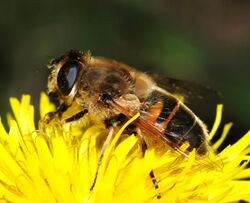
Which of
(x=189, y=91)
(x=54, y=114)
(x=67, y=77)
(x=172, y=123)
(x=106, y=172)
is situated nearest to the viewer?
(x=106, y=172)

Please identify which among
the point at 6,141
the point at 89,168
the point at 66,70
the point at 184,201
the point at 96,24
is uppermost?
the point at 96,24

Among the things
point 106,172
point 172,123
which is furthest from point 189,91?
point 106,172

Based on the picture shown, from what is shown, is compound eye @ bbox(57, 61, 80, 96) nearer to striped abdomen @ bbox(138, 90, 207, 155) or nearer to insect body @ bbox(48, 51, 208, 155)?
insect body @ bbox(48, 51, 208, 155)

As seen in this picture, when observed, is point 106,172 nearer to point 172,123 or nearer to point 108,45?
point 172,123

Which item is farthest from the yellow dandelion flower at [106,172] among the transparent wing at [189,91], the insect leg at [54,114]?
the transparent wing at [189,91]

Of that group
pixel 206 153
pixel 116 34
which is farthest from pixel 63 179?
pixel 116 34

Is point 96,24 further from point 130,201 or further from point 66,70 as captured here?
point 130,201

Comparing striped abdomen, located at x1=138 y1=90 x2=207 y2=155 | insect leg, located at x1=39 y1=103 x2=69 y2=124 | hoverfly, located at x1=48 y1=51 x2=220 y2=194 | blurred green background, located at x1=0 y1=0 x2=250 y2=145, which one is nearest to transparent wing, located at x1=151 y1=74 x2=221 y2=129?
hoverfly, located at x1=48 y1=51 x2=220 y2=194
